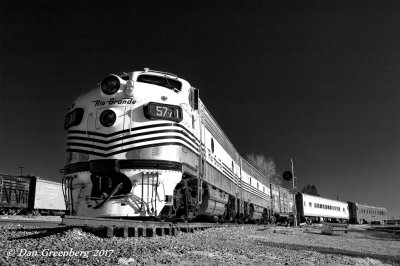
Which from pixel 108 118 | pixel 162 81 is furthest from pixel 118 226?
pixel 162 81

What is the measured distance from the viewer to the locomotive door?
29.3 ft

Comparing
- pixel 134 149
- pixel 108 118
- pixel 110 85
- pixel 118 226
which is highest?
pixel 110 85

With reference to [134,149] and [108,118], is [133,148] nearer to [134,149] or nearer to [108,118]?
[134,149]

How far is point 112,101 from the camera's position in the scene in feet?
30.9

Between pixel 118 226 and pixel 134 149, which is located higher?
pixel 134 149

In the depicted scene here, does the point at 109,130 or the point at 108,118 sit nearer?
the point at 109,130

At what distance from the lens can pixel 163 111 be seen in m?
9.36

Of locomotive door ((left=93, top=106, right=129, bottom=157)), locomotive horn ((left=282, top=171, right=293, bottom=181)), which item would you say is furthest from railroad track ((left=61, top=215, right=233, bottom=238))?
locomotive horn ((left=282, top=171, right=293, bottom=181))

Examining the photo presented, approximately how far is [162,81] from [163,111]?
1.25m

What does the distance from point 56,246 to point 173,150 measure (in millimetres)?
4127

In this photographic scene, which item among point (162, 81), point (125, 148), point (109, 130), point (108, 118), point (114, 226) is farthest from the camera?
point (162, 81)

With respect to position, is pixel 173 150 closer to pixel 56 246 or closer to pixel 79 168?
pixel 79 168

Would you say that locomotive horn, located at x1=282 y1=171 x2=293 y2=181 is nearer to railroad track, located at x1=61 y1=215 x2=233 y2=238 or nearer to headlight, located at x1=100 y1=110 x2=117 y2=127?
railroad track, located at x1=61 y1=215 x2=233 y2=238

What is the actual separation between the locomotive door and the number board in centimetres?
66
